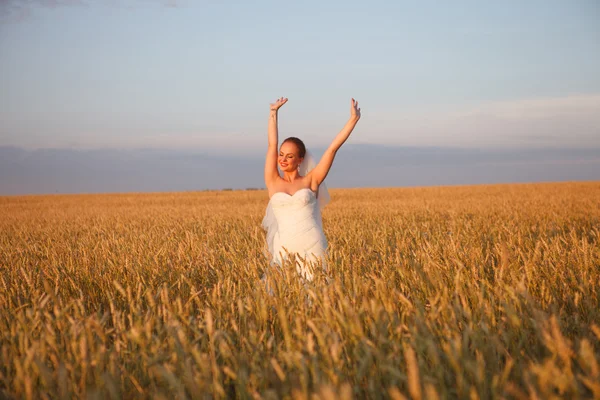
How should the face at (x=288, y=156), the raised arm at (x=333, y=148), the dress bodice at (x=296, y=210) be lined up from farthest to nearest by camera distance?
1. the face at (x=288, y=156)
2. the dress bodice at (x=296, y=210)
3. the raised arm at (x=333, y=148)

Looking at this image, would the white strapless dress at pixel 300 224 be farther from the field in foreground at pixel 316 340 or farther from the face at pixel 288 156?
the field in foreground at pixel 316 340

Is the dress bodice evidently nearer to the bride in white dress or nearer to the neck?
the bride in white dress

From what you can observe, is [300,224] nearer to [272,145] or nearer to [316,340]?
[272,145]

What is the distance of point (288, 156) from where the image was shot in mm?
4625

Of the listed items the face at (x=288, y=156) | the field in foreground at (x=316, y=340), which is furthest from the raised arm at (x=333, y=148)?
the field in foreground at (x=316, y=340)

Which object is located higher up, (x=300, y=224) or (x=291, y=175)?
(x=291, y=175)

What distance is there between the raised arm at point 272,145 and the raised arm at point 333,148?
43 centimetres

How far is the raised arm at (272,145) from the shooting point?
4715 millimetres

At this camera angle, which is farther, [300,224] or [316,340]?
[300,224]

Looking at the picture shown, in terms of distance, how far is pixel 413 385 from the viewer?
0.99m

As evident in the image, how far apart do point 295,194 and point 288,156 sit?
0.42 meters

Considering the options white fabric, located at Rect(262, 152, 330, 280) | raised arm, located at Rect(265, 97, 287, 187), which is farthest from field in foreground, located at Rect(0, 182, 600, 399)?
raised arm, located at Rect(265, 97, 287, 187)

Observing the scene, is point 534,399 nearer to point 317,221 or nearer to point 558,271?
point 558,271

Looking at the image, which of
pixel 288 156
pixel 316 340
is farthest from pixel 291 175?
pixel 316 340
